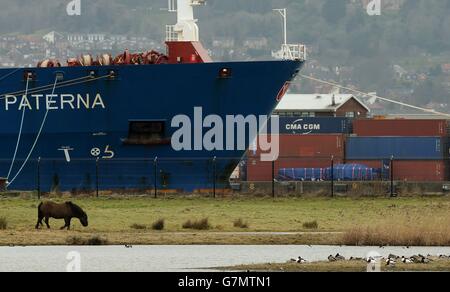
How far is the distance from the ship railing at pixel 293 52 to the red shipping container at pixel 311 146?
19.0 m

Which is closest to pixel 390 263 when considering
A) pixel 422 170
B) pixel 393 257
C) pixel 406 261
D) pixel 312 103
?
pixel 406 261

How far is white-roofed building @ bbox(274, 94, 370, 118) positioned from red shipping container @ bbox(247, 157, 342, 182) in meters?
29.5

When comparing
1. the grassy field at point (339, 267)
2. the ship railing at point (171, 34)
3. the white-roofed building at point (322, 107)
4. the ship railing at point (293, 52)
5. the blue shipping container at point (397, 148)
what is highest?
the ship railing at point (171, 34)

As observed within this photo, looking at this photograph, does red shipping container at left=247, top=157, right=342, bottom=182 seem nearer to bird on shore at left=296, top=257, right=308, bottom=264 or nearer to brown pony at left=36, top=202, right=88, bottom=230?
brown pony at left=36, top=202, right=88, bottom=230

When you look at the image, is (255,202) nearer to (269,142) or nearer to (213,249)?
(213,249)

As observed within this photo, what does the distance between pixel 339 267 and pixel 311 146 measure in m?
56.5

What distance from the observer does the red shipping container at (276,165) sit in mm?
81062

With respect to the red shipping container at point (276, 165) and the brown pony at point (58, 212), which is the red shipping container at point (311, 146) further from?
the brown pony at point (58, 212)

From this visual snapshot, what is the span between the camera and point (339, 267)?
31453mm

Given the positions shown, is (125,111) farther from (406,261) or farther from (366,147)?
(406,261)

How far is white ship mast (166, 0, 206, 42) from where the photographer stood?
6531 centimetres

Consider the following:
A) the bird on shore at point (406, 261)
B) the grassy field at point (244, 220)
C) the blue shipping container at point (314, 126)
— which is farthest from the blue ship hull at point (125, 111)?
the bird on shore at point (406, 261)
